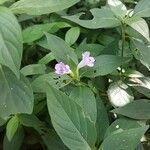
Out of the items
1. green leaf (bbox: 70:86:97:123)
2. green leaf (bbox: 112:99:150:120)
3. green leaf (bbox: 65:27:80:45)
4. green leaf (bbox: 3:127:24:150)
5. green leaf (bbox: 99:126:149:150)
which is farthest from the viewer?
green leaf (bbox: 65:27:80:45)

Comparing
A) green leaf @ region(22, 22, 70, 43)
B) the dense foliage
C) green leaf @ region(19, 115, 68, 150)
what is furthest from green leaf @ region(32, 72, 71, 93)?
green leaf @ region(22, 22, 70, 43)

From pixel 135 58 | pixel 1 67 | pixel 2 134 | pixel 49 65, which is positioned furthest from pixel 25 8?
pixel 2 134

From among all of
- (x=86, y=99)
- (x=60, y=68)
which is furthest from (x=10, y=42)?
(x=86, y=99)

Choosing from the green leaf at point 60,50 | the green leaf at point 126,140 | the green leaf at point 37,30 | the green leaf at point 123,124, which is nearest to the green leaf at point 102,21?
the green leaf at point 60,50

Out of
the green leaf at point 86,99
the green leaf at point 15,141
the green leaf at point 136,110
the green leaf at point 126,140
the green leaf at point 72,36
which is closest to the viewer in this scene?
the green leaf at point 126,140

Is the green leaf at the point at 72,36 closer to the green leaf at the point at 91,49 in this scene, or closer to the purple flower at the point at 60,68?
the green leaf at the point at 91,49

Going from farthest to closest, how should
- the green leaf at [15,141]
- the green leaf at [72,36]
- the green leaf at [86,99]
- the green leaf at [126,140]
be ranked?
1. the green leaf at [72,36]
2. the green leaf at [15,141]
3. the green leaf at [86,99]
4. the green leaf at [126,140]

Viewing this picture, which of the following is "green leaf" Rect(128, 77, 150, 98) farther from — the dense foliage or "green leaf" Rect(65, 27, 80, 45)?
"green leaf" Rect(65, 27, 80, 45)
